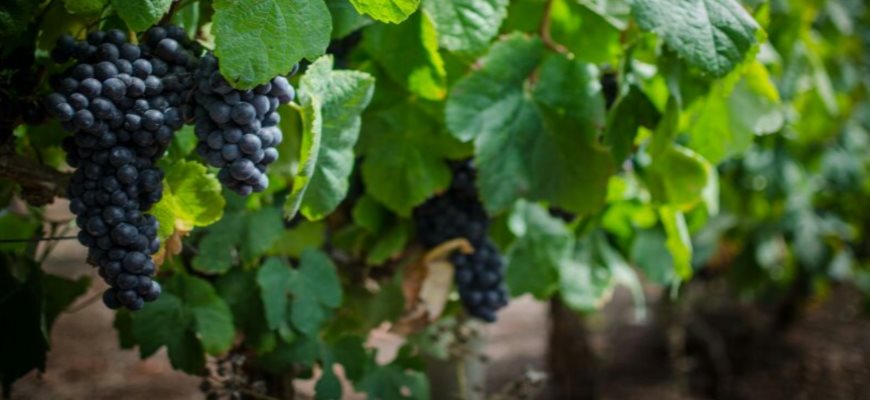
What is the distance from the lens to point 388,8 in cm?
108

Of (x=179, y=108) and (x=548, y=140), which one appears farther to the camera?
(x=548, y=140)

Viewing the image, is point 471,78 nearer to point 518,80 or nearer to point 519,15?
point 518,80

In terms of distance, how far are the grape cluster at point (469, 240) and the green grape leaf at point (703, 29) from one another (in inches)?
22.2

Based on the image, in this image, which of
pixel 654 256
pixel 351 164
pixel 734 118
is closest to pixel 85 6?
pixel 351 164

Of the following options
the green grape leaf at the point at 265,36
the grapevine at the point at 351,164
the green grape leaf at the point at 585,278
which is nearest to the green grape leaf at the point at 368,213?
the grapevine at the point at 351,164

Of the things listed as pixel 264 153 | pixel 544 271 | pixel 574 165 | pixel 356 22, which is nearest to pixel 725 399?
pixel 544 271

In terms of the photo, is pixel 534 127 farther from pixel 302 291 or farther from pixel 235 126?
pixel 235 126

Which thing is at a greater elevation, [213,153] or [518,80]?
[213,153]

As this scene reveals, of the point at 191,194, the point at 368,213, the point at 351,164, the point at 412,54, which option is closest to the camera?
the point at 191,194

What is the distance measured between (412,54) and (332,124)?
0.89 feet

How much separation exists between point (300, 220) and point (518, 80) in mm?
491

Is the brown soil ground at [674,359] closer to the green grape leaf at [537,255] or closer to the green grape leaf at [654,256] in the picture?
the green grape leaf at [654,256]

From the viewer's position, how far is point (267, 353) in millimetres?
1626

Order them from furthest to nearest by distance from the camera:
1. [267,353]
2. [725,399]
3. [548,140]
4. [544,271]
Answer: [725,399], [544,271], [267,353], [548,140]
